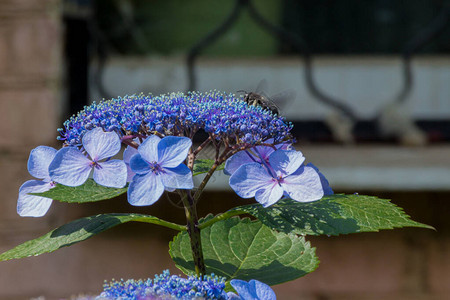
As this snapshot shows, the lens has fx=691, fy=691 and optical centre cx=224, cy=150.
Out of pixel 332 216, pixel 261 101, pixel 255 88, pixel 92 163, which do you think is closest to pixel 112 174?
pixel 92 163

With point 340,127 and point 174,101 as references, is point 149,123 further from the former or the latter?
point 340,127

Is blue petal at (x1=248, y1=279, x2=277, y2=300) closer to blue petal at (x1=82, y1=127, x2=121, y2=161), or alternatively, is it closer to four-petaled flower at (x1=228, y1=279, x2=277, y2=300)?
four-petaled flower at (x1=228, y1=279, x2=277, y2=300)

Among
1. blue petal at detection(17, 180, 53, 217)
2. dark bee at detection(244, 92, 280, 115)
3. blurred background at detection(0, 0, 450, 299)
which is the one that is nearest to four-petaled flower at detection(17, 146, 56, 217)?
blue petal at detection(17, 180, 53, 217)

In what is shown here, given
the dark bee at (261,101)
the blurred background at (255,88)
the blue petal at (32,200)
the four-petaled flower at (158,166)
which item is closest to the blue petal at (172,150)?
the four-petaled flower at (158,166)

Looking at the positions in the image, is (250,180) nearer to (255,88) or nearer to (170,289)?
(170,289)

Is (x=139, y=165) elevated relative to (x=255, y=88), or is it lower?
elevated
